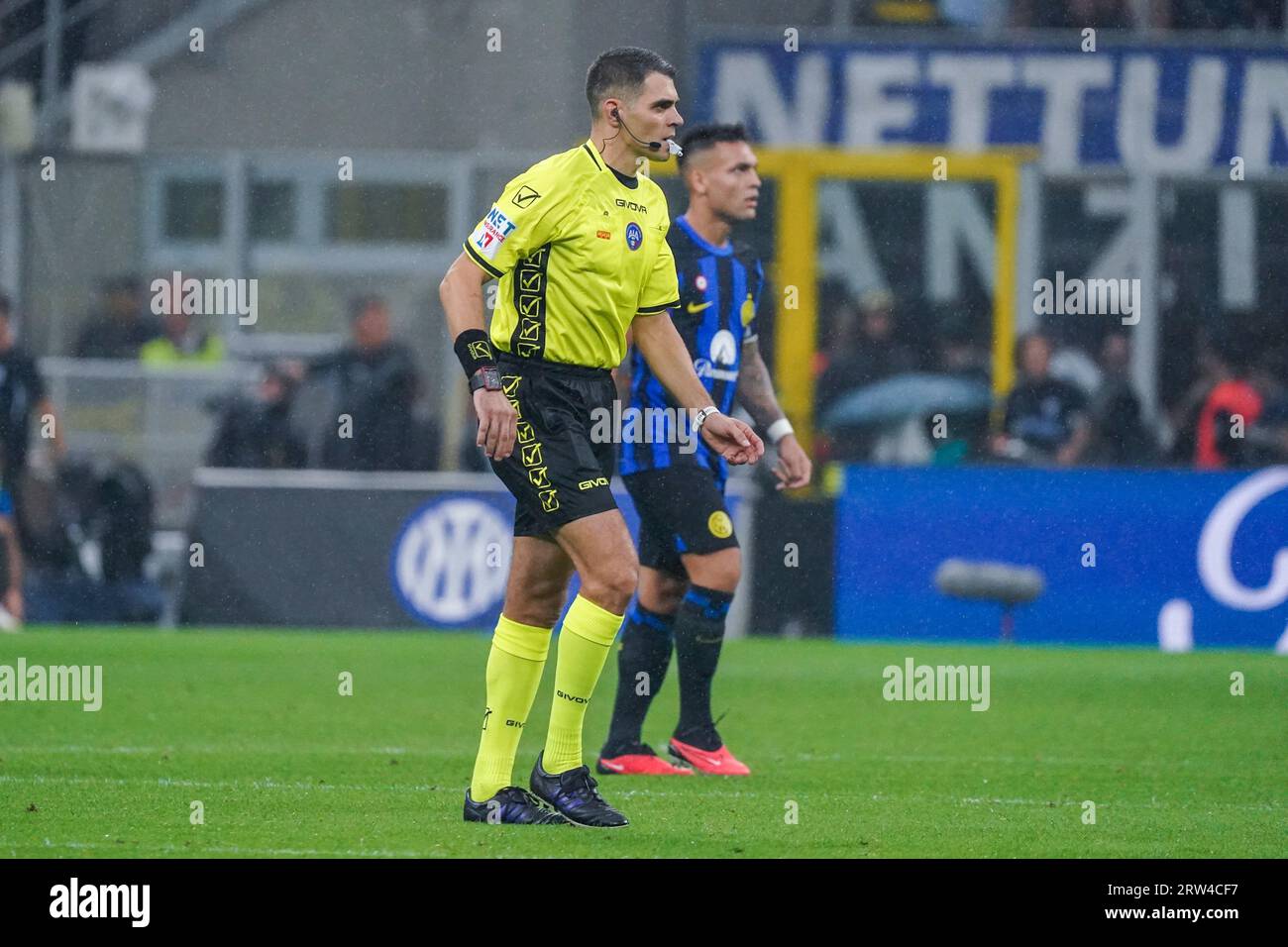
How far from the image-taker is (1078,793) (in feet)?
27.5

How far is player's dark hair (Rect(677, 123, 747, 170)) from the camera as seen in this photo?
360 inches

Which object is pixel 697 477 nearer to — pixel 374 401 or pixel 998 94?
pixel 374 401

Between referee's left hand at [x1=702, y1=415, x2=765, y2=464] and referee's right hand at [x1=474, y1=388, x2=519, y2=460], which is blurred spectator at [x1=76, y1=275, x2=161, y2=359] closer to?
referee's left hand at [x1=702, y1=415, x2=765, y2=464]

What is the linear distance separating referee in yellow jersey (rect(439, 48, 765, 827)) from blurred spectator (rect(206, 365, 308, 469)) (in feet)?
29.7

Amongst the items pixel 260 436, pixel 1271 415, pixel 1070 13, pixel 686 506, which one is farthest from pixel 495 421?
pixel 1070 13

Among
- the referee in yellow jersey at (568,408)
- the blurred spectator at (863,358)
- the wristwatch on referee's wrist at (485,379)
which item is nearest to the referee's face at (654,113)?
the referee in yellow jersey at (568,408)

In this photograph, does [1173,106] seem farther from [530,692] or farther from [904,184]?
[530,692]

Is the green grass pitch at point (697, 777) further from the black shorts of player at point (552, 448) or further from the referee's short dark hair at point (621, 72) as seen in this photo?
the referee's short dark hair at point (621, 72)

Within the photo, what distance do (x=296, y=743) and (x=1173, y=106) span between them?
13.2 meters

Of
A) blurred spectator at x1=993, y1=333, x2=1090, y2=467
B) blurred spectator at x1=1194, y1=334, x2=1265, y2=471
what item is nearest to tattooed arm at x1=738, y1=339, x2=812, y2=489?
blurred spectator at x1=993, y1=333, x2=1090, y2=467

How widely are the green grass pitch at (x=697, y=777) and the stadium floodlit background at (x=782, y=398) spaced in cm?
5

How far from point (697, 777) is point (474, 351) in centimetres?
250

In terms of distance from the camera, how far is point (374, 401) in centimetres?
1616
